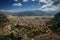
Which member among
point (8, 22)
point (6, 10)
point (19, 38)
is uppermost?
point (6, 10)

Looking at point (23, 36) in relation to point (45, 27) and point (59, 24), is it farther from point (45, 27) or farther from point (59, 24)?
point (59, 24)

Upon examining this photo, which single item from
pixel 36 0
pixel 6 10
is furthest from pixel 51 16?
pixel 6 10

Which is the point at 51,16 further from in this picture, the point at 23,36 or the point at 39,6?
the point at 23,36

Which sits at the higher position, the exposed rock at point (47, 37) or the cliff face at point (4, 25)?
the cliff face at point (4, 25)

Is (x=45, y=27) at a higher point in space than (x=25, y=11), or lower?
lower

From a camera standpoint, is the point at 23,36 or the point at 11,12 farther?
the point at 11,12

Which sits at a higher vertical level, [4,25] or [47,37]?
[4,25]

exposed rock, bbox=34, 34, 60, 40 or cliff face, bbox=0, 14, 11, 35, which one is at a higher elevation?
cliff face, bbox=0, 14, 11, 35

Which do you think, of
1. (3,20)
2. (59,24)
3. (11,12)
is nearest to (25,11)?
(11,12)
